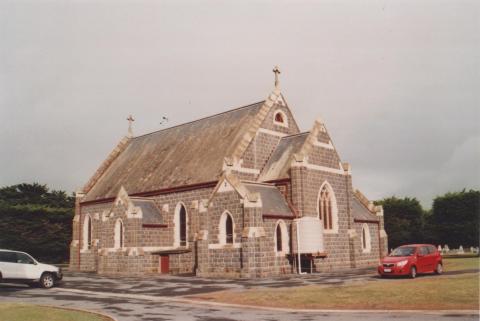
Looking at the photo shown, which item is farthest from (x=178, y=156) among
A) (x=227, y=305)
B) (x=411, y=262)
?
(x=227, y=305)

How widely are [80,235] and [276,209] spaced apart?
24223 mm

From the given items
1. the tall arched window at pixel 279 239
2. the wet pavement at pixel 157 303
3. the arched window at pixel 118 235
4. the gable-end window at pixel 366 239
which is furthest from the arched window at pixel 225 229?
the gable-end window at pixel 366 239

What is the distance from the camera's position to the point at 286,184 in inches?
1326

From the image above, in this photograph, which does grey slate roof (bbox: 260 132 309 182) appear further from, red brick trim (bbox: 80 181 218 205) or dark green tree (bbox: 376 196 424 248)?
dark green tree (bbox: 376 196 424 248)

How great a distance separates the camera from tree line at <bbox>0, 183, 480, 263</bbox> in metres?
58.7

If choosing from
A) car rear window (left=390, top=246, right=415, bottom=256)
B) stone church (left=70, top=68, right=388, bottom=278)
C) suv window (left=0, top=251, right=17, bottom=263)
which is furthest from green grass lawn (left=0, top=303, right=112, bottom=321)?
car rear window (left=390, top=246, right=415, bottom=256)

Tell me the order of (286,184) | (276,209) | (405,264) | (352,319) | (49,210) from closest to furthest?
(352,319)
(405,264)
(276,209)
(286,184)
(49,210)

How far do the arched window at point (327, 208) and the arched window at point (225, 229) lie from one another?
7.21 m

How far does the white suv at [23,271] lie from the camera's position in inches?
934

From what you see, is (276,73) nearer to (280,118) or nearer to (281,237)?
(280,118)

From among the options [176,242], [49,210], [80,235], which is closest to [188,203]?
[176,242]

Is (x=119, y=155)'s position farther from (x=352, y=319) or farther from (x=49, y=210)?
(x=352, y=319)

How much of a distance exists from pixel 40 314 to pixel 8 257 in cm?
1087

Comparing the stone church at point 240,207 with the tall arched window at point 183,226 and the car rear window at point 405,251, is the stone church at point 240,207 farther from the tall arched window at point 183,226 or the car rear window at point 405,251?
the car rear window at point 405,251
